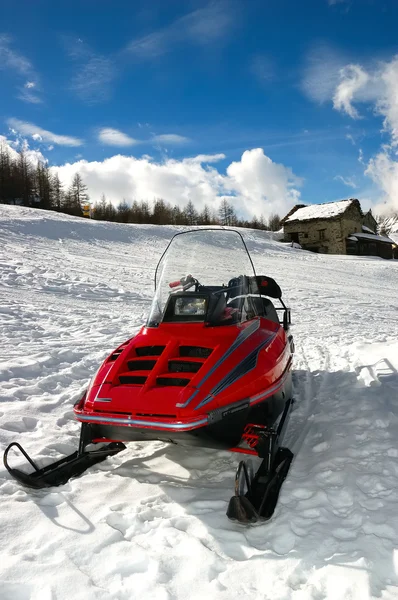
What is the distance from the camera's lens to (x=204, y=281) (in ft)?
15.0

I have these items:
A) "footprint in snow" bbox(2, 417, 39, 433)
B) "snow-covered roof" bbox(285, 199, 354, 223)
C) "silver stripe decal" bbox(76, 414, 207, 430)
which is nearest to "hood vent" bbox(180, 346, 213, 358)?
"silver stripe decal" bbox(76, 414, 207, 430)

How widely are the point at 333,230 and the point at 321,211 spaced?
3039 millimetres

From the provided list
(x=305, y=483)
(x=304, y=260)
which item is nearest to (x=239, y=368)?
(x=305, y=483)

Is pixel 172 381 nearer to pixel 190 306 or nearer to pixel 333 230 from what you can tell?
pixel 190 306

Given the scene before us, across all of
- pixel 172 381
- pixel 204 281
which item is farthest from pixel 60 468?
pixel 204 281

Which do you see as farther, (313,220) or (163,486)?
(313,220)

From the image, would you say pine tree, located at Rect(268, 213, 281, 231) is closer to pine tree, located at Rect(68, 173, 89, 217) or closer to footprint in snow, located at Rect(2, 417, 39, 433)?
pine tree, located at Rect(68, 173, 89, 217)

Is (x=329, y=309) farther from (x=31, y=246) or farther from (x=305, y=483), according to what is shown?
(x=31, y=246)

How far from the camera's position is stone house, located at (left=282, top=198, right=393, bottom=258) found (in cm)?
4112

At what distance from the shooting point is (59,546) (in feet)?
7.85

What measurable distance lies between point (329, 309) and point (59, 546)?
11432mm

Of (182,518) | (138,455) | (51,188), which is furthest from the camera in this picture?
(51,188)

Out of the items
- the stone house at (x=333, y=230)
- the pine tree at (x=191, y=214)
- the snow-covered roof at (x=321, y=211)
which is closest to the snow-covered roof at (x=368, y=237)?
the stone house at (x=333, y=230)

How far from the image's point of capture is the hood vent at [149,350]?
347 centimetres
